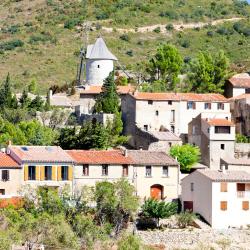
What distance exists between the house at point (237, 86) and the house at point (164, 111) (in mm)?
5193

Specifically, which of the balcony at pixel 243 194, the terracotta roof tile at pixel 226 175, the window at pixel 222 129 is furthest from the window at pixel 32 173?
the window at pixel 222 129

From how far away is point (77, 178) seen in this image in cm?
5900

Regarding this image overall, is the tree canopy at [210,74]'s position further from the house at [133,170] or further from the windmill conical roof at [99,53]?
the house at [133,170]

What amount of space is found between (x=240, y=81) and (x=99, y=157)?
67.8ft

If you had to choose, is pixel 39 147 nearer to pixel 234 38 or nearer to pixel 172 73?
pixel 172 73

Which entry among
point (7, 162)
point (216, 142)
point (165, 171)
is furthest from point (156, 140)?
point (7, 162)

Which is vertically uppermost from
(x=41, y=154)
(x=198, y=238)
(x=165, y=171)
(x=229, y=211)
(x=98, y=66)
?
(x=98, y=66)

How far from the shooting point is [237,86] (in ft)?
250

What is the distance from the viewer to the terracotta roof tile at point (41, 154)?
58281mm

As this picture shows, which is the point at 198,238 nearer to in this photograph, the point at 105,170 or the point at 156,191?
the point at 156,191

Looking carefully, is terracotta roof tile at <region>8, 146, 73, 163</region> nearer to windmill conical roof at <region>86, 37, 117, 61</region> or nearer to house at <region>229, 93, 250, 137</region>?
house at <region>229, 93, 250, 137</region>

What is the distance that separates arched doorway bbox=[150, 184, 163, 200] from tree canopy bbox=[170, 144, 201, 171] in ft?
11.4

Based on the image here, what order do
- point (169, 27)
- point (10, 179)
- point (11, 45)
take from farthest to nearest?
point (169, 27) → point (11, 45) → point (10, 179)

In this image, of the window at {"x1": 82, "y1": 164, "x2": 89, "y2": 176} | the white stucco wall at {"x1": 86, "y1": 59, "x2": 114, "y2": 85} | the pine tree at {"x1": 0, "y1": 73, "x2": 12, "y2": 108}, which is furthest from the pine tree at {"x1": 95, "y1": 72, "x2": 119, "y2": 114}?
the window at {"x1": 82, "y1": 164, "x2": 89, "y2": 176}
